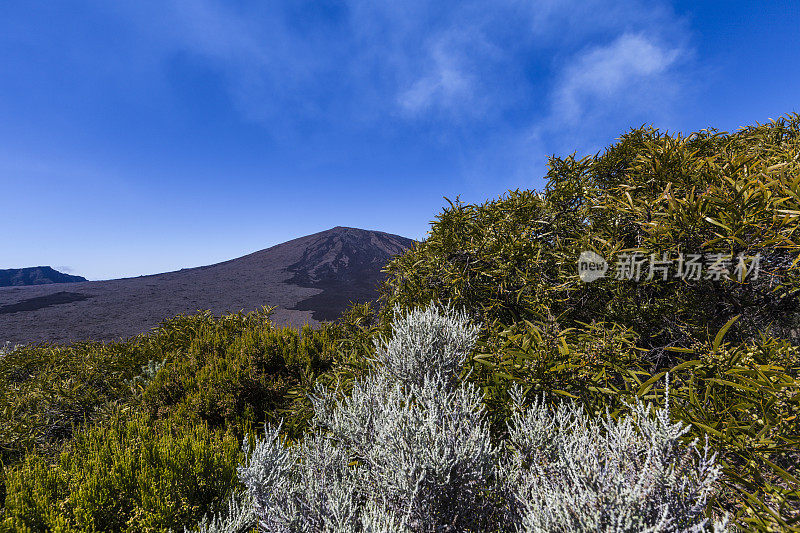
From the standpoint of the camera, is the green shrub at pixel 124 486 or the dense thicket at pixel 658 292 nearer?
the dense thicket at pixel 658 292

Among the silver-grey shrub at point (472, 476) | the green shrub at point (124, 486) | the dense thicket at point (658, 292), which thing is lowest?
the green shrub at point (124, 486)

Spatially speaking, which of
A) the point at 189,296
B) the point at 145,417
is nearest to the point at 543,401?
the point at 145,417

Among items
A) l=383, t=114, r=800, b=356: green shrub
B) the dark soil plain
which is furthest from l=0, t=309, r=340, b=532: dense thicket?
l=383, t=114, r=800, b=356: green shrub

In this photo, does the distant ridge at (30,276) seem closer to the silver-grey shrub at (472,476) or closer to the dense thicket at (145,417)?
the dense thicket at (145,417)

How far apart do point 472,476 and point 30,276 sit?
6871 cm

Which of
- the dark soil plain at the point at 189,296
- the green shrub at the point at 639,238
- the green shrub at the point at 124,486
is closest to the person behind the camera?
the green shrub at the point at 639,238

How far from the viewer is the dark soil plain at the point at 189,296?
11203mm

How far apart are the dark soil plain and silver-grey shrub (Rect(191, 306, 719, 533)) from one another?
2298 mm

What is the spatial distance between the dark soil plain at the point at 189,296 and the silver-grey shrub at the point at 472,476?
2.30 metres

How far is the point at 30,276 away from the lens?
141 ft

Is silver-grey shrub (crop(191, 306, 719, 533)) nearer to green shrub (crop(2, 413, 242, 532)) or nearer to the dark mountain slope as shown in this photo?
green shrub (crop(2, 413, 242, 532))

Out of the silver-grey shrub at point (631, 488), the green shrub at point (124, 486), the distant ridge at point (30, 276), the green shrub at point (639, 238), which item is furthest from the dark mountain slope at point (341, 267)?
the distant ridge at point (30, 276)

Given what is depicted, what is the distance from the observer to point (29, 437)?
329 centimetres

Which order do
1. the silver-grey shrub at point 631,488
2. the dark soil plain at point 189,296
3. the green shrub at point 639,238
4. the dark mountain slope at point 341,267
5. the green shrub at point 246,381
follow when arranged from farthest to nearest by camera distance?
the dark mountain slope at point 341,267
the dark soil plain at point 189,296
the green shrub at point 246,381
the green shrub at point 639,238
the silver-grey shrub at point 631,488
